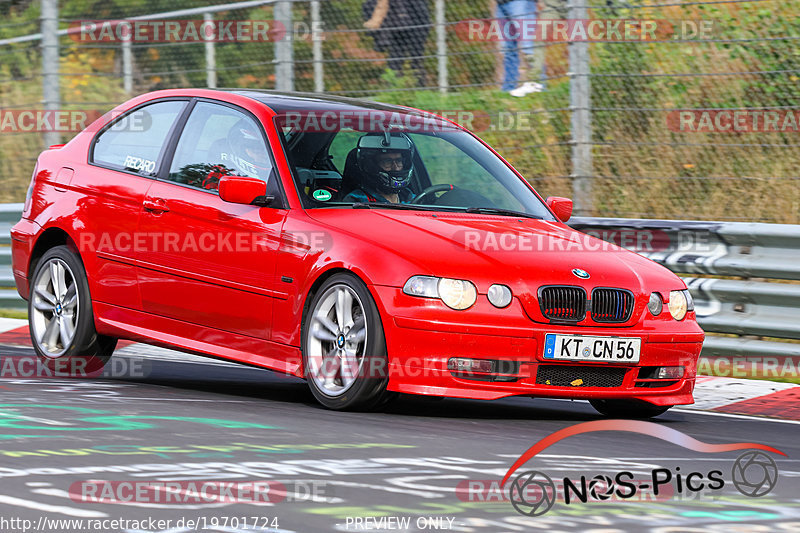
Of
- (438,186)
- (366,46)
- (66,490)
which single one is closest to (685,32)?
(366,46)

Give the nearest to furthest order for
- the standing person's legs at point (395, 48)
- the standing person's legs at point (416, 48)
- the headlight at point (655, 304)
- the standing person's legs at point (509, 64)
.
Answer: the headlight at point (655, 304) → the standing person's legs at point (509, 64) → the standing person's legs at point (416, 48) → the standing person's legs at point (395, 48)

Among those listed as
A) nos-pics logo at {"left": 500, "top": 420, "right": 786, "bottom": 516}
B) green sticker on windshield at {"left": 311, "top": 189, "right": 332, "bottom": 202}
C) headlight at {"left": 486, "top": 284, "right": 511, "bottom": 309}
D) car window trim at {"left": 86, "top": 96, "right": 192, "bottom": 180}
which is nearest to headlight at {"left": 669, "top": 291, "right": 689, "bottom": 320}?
headlight at {"left": 486, "top": 284, "right": 511, "bottom": 309}

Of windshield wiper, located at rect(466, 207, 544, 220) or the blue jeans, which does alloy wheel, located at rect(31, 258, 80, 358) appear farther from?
the blue jeans

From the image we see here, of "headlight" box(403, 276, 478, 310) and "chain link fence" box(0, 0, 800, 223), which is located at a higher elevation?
"chain link fence" box(0, 0, 800, 223)

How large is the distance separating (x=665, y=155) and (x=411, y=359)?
18.8ft

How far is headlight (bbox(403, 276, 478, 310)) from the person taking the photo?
289 inches

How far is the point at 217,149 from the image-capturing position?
867cm

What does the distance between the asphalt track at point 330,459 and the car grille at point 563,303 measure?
0.56 meters

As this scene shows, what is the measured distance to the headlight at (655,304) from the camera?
7.84 metres

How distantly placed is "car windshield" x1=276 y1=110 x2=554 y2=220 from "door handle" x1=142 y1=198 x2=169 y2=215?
2.69ft

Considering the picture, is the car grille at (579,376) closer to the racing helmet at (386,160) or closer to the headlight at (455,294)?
the headlight at (455,294)

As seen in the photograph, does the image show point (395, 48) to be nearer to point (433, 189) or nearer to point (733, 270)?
point (733, 270)

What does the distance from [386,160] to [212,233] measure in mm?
1113

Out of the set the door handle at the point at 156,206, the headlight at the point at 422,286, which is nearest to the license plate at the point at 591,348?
the headlight at the point at 422,286
